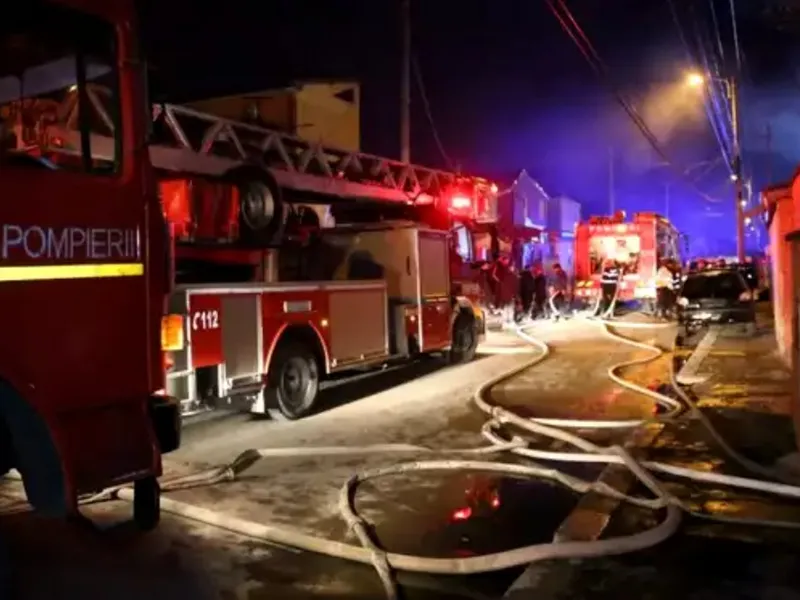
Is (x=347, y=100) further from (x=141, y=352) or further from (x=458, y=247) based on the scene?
(x=141, y=352)

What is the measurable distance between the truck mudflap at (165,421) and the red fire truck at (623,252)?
23313 millimetres

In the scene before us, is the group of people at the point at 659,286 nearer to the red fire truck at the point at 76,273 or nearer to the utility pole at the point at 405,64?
the utility pole at the point at 405,64

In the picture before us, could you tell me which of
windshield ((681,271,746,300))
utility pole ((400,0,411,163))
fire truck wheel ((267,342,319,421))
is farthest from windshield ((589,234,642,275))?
fire truck wheel ((267,342,319,421))

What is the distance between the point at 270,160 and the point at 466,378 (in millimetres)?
5991

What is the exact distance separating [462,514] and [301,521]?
104 centimetres

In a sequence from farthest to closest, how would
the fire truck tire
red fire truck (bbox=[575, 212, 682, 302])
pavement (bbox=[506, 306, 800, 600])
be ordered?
red fire truck (bbox=[575, 212, 682, 302]) → the fire truck tire → pavement (bbox=[506, 306, 800, 600])

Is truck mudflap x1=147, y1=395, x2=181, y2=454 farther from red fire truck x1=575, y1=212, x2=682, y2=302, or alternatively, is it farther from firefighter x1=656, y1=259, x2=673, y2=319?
red fire truck x1=575, y1=212, x2=682, y2=302

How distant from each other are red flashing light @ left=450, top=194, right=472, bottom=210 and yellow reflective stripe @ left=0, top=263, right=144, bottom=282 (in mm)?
13419

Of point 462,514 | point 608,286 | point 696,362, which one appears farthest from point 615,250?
point 462,514

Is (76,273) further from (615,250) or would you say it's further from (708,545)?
(615,250)

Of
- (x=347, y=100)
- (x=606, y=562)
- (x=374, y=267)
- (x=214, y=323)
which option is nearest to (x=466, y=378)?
(x=374, y=267)

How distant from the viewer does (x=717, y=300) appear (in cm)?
1886

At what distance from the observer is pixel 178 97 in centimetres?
2255

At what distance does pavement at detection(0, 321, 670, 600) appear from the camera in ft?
15.3
